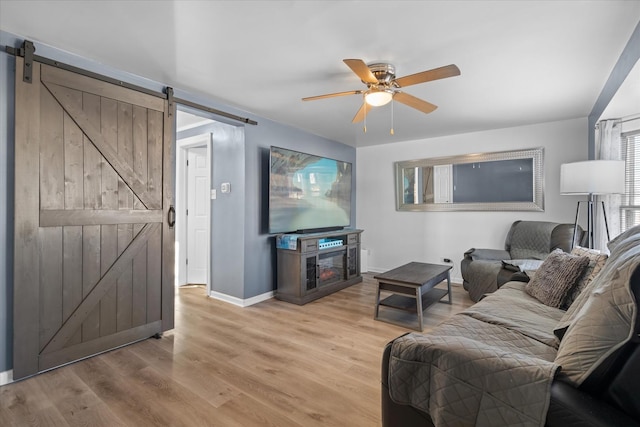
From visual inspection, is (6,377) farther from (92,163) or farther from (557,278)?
(557,278)

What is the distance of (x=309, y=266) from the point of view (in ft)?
12.8

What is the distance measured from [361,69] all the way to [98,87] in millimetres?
2029

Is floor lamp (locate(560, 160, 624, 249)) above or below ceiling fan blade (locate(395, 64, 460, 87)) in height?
below

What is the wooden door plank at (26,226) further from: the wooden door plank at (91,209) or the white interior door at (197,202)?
the white interior door at (197,202)

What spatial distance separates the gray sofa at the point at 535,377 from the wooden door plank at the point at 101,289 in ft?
7.45

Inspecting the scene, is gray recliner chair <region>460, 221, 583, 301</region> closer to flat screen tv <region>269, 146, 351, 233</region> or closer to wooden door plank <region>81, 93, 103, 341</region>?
flat screen tv <region>269, 146, 351, 233</region>

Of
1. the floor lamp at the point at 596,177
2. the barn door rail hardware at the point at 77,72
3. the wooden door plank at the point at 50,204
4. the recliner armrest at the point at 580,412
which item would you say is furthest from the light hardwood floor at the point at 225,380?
the barn door rail hardware at the point at 77,72

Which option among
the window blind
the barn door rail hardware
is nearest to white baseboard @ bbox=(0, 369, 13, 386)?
the barn door rail hardware

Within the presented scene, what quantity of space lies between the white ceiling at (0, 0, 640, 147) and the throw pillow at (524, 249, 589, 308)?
1438 mm

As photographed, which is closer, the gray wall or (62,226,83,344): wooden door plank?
(62,226,83,344): wooden door plank

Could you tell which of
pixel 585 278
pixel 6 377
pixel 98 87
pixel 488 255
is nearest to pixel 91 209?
pixel 98 87

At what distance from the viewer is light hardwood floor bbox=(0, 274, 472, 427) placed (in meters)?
1.72

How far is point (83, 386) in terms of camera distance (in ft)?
6.59

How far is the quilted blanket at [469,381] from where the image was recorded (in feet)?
3.06
